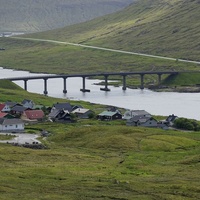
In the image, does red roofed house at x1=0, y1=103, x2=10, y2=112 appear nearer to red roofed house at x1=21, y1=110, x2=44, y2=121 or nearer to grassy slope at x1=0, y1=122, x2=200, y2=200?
red roofed house at x1=21, y1=110, x2=44, y2=121

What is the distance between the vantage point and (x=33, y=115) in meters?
99.1

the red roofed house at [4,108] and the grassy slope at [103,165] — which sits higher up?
the red roofed house at [4,108]

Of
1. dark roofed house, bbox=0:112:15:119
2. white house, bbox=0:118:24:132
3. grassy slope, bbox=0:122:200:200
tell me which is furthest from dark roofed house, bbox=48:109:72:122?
white house, bbox=0:118:24:132

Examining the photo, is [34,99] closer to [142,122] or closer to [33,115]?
[33,115]

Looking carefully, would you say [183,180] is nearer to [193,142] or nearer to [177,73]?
[193,142]

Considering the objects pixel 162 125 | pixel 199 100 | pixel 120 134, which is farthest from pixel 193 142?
pixel 199 100

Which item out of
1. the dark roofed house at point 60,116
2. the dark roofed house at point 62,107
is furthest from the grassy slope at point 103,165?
the dark roofed house at point 62,107

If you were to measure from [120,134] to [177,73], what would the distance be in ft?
332

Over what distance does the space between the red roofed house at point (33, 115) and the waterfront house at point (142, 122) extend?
42.2ft

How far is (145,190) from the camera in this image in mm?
49906

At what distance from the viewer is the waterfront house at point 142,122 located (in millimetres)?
95125

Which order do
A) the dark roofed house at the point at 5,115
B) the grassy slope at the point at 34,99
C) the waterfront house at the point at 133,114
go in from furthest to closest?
the grassy slope at the point at 34,99 < the waterfront house at the point at 133,114 < the dark roofed house at the point at 5,115

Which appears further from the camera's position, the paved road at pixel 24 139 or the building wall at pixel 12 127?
the building wall at pixel 12 127

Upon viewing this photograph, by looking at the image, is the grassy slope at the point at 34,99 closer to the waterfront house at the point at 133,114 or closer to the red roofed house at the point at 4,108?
the red roofed house at the point at 4,108
